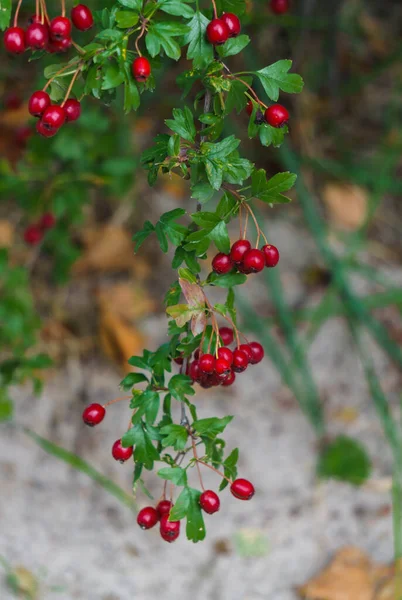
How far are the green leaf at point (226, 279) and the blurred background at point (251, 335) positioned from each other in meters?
0.65

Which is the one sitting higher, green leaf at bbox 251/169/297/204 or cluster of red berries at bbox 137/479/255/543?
green leaf at bbox 251/169/297/204

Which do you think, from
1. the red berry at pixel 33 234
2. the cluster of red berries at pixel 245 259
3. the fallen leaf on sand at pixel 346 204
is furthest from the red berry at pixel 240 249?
the fallen leaf on sand at pixel 346 204

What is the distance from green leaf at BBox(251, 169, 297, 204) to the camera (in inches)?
34.7

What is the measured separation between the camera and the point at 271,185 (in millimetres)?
892

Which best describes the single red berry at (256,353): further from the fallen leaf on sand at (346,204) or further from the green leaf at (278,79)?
the fallen leaf on sand at (346,204)

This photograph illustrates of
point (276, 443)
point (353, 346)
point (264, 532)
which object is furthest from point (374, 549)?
point (353, 346)

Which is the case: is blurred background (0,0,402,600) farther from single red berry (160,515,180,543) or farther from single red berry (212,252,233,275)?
single red berry (212,252,233,275)

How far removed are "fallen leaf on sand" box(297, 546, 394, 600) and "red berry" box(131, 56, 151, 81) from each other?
3.71 ft

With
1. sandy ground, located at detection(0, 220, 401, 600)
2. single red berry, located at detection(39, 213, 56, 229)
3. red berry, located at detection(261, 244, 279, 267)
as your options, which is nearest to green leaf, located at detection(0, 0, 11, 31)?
red berry, located at detection(261, 244, 279, 267)

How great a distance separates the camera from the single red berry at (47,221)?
5.61 feet

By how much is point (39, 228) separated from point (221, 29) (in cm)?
101

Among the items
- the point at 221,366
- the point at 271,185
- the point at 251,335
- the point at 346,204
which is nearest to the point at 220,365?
the point at 221,366

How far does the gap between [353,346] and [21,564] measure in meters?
1.12

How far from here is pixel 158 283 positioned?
7.01ft
